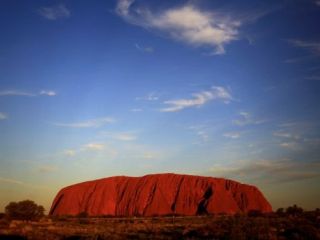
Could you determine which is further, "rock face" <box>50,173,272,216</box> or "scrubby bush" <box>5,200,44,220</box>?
"rock face" <box>50,173,272,216</box>

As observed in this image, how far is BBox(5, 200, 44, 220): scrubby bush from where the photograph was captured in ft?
145

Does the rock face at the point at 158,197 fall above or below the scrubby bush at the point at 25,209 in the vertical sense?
above

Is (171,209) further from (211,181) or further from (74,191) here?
(74,191)

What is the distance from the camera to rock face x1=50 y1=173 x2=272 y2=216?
7288 centimetres

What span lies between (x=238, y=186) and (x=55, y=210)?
42345mm

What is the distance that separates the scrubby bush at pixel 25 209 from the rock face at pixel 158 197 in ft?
97.9

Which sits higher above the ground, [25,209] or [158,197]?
[158,197]

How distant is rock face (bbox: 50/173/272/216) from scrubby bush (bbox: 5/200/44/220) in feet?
97.9

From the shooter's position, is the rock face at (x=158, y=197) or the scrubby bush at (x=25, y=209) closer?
the scrubby bush at (x=25, y=209)

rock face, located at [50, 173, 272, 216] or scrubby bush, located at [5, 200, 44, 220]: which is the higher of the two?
rock face, located at [50, 173, 272, 216]

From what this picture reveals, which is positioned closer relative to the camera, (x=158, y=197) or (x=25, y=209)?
(x=25, y=209)

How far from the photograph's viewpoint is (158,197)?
76.9 m

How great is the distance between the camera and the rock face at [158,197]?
239ft

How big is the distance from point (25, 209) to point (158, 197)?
36.3 metres
